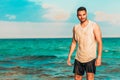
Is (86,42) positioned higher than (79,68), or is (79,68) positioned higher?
(86,42)

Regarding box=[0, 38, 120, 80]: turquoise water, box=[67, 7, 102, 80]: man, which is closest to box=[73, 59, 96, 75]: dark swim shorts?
box=[67, 7, 102, 80]: man

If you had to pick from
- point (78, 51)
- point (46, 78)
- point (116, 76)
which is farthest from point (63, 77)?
point (78, 51)

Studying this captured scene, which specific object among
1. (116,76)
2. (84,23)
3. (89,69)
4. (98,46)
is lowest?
(116,76)

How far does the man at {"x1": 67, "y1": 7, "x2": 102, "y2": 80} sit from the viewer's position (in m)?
Result: 7.36

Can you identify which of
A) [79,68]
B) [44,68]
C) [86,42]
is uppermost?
[86,42]

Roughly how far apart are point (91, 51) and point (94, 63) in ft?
0.94

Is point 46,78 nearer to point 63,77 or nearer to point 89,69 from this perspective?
point 63,77

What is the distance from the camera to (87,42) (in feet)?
24.5

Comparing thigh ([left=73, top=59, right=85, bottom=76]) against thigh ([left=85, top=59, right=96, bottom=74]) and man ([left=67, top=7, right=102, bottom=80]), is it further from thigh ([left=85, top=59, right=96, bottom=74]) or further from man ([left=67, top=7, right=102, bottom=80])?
thigh ([left=85, top=59, right=96, bottom=74])

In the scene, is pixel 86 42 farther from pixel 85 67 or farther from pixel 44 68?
pixel 44 68

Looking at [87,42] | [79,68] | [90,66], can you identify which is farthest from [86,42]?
[79,68]

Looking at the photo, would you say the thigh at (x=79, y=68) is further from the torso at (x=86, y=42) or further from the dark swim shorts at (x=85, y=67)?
the torso at (x=86, y=42)

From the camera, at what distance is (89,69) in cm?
758

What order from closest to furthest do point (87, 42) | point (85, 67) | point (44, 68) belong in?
point (87, 42) → point (85, 67) → point (44, 68)
